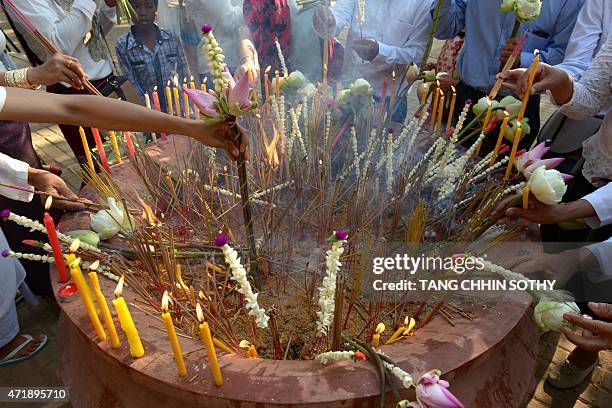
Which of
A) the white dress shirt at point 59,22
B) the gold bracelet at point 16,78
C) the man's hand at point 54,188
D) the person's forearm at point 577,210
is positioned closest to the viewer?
the person's forearm at point 577,210

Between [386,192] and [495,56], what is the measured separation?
46.0 inches

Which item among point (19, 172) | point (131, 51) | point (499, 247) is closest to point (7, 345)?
point (19, 172)

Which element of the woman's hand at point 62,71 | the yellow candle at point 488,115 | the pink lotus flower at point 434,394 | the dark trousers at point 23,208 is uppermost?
the woman's hand at point 62,71

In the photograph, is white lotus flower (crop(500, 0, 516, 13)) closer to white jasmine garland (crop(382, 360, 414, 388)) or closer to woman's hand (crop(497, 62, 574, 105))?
woman's hand (crop(497, 62, 574, 105))

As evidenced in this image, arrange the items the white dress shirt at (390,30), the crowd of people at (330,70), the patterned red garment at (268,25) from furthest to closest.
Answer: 1. the patterned red garment at (268,25)
2. the white dress shirt at (390,30)
3. the crowd of people at (330,70)

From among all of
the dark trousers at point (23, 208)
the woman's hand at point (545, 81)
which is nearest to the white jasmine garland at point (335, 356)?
the woman's hand at point (545, 81)

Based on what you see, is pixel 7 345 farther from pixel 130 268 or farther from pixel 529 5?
pixel 529 5

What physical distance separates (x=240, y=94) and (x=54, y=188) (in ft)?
2.85

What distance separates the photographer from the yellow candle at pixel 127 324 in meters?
0.89

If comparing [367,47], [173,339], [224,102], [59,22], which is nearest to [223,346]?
[173,339]

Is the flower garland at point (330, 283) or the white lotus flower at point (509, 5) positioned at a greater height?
the white lotus flower at point (509, 5)

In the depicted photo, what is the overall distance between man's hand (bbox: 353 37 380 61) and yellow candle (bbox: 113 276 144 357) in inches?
75.1

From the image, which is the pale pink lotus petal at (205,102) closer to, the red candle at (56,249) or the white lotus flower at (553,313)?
the red candle at (56,249)

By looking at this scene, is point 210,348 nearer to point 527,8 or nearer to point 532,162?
point 532,162
